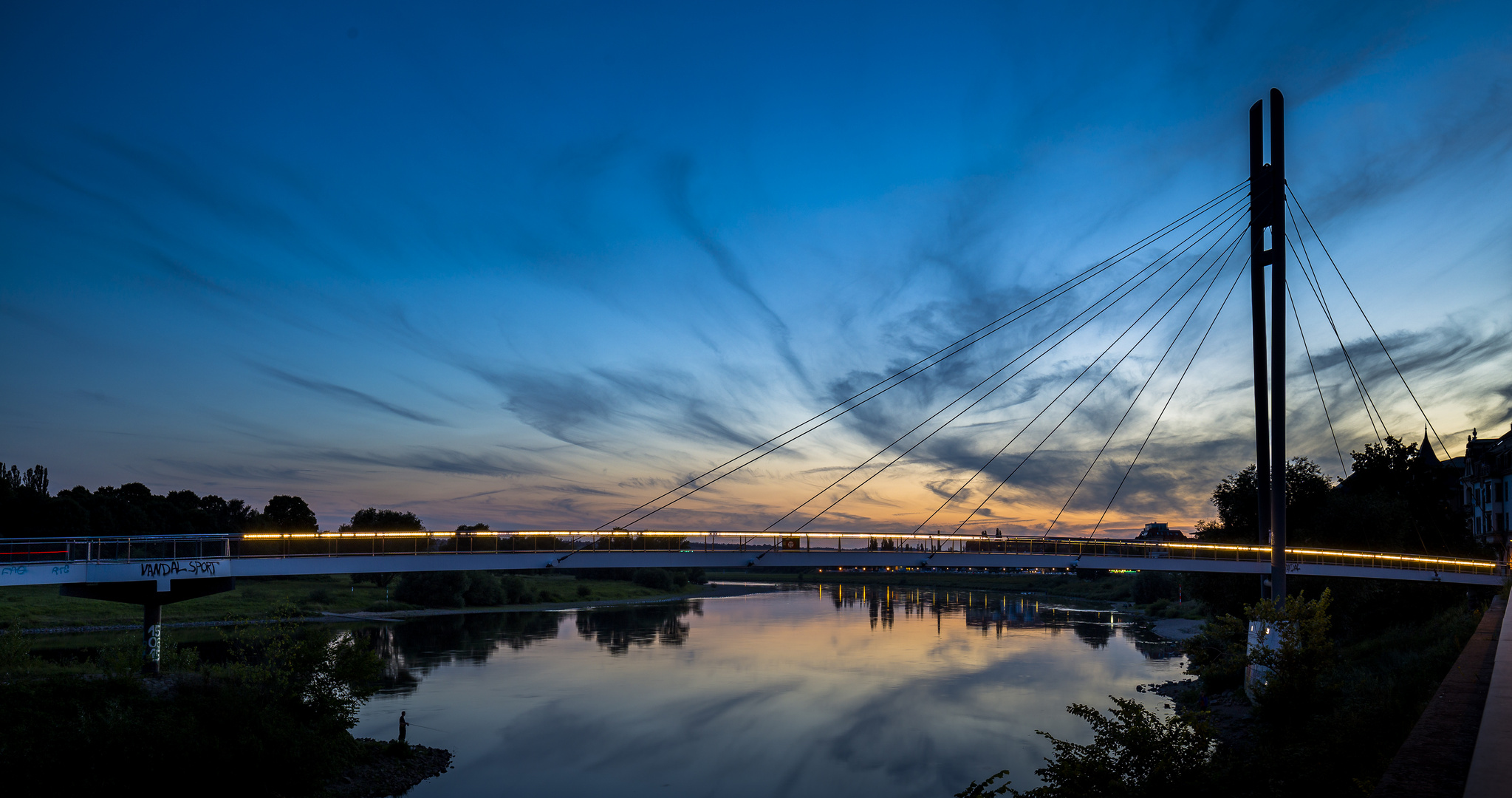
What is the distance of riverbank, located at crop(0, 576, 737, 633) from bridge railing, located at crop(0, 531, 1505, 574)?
2759 cm

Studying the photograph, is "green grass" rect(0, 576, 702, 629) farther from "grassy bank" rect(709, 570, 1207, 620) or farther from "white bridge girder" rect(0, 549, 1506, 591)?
"grassy bank" rect(709, 570, 1207, 620)

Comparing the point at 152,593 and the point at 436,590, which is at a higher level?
the point at 152,593

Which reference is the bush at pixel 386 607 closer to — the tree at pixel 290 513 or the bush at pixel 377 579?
the bush at pixel 377 579

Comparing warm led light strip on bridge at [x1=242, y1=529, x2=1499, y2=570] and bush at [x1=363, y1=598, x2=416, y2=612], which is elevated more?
warm led light strip on bridge at [x1=242, y1=529, x2=1499, y2=570]

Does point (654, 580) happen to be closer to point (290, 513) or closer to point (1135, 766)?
point (290, 513)

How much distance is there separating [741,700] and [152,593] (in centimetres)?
3064

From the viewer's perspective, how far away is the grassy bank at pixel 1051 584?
104688 millimetres

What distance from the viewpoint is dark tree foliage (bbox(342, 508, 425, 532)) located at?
14085 centimetres

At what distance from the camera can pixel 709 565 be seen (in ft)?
124

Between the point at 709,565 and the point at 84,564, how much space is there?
22.9 meters

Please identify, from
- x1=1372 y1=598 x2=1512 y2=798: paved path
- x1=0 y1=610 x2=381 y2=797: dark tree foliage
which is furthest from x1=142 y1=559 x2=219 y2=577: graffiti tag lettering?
x1=1372 y1=598 x2=1512 y2=798: paved path

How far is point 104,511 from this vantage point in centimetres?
10606

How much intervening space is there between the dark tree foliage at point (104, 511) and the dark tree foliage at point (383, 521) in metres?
9.64

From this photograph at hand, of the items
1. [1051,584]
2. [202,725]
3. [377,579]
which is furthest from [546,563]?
[1051,584]
